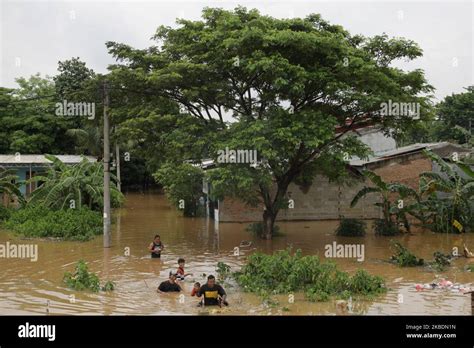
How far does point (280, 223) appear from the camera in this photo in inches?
1153

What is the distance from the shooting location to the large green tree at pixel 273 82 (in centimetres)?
1950

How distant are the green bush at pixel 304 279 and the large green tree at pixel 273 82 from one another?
16.2 feet

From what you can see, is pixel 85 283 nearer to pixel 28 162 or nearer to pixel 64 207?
pixel 64 207

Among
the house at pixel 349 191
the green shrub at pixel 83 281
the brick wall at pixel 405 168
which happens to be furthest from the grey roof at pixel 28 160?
the green shrub at pixel 83 281

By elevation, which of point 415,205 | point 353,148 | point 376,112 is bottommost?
point 415,205

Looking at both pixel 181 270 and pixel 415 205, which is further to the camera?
pixel 415 205

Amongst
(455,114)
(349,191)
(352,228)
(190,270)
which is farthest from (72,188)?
(455,114)

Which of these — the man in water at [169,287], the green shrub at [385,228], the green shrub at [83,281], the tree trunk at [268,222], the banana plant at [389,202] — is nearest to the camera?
the man in water at [169,287]

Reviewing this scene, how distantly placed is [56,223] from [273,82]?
35.2 feet

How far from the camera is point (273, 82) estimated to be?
1983 centimetres

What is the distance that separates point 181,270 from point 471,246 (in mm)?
12004

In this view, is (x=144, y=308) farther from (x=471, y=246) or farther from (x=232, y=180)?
(x=471, y=246)

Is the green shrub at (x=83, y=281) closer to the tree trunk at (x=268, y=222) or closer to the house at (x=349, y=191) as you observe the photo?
the tree trunk at (x=268, y=222)

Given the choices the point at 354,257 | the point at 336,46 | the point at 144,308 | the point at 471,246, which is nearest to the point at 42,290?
the point at 144,308
